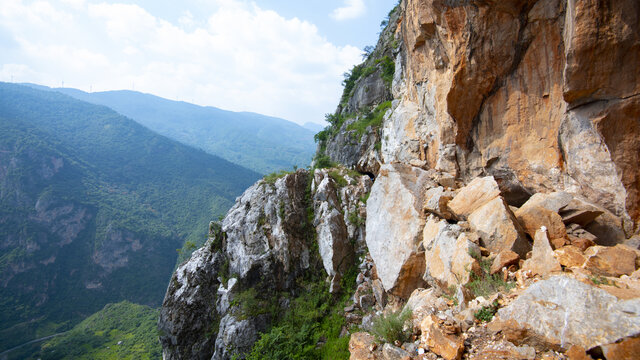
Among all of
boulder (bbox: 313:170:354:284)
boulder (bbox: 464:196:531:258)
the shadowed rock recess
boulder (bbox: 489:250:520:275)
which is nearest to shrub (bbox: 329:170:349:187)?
boulder (bbox: 313:170:354:284)

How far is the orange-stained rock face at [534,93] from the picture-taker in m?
6.37

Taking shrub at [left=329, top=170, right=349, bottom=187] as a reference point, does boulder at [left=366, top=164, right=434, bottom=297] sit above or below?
below

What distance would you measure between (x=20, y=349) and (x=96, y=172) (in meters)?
70.5

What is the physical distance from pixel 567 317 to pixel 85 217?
110578 mm

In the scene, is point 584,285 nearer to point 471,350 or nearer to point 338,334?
point 471,350

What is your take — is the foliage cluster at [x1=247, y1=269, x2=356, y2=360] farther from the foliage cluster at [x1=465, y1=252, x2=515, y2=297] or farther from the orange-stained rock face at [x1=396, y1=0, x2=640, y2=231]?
the orange-stained rock face at [x1=396, y1=0, x2=640, y2=231]

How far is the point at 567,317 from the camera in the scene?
418cm

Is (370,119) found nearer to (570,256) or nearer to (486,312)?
(570,256)

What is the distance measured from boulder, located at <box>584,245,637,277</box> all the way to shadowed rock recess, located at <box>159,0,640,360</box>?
3 centimetres

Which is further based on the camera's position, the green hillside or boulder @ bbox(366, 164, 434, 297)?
the green hillside

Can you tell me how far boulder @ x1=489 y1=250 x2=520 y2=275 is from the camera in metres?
6.36

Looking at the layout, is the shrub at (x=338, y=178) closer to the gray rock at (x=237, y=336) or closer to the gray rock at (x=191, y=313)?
the gray rock at (x=237, y=336)

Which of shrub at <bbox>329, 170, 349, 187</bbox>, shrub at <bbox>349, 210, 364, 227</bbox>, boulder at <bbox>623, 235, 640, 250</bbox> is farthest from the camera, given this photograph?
shrub at <bbox>329, 170, 349, 187</bbox>

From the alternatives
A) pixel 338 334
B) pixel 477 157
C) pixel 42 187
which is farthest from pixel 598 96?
pixel 42 187
